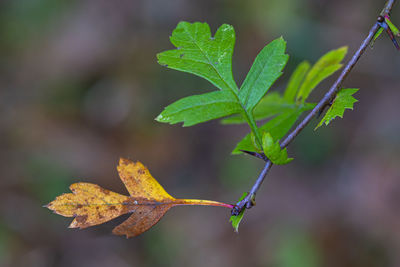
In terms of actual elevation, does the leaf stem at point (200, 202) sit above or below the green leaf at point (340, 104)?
below

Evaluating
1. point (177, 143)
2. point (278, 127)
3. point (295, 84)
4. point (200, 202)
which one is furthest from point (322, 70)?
point (177, 143)

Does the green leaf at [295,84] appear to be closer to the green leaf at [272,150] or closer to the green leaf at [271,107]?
the green leaf at [271,107]

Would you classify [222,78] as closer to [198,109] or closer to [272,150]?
[198,109]

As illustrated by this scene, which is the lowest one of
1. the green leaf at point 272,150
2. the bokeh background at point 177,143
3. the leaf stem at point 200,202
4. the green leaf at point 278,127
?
the bokeh background at point 177,143

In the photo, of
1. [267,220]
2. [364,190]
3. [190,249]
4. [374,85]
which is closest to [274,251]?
[267,220]

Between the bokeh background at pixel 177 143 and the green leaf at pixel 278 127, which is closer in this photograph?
the green leaf at pixel 278 127

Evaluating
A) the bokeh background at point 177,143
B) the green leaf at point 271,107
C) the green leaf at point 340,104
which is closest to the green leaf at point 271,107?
the green leaf at point 271,107

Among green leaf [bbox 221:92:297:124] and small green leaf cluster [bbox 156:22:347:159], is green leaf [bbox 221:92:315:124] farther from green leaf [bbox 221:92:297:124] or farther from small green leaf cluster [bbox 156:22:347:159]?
small green leaf cluster [bbox 156:22:347:159]

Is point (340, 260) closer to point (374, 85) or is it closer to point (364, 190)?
point (364, 190)
